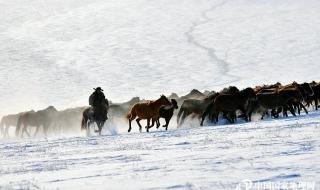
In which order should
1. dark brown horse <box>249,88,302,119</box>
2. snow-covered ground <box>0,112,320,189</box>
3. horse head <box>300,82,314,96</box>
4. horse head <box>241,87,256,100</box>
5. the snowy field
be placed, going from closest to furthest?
1. snow-covered ground <box>0,112,320,189</box>
2. the snowy field
3. horse head <box>241,87,256,100</box>
4. dark brown horse <box>249,88,302,119</box>
5. horse head <box>300,82,314,96</box>

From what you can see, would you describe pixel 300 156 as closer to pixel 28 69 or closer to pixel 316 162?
pixel 316 162

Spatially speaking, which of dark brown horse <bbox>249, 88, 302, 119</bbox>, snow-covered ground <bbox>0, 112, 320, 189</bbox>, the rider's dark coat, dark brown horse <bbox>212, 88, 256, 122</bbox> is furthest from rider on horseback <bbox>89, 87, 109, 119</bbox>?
snow-covered ground <bbox>0, 112, 320, 189</bbox>

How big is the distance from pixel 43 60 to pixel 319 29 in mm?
31820

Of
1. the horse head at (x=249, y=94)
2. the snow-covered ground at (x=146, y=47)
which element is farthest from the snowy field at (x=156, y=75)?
the horse head at (x=249, y=94)

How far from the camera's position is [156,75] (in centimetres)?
6800

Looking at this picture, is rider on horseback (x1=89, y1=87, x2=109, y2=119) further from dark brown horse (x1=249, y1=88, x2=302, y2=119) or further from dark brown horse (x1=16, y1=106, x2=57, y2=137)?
dark brown horse (x1=16, y1=106, x2=57, y2=137)

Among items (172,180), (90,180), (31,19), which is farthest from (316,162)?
(31,19)

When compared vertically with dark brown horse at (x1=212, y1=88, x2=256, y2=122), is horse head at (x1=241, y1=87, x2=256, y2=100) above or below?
above

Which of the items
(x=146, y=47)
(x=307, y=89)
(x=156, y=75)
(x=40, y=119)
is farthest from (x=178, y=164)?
(x=146, y=47)

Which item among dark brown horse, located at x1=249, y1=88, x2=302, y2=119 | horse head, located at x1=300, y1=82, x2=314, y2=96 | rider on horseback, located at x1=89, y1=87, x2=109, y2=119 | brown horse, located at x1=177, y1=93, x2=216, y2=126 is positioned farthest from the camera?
horse head, located at x1=300, y1=82, x2=314, y2=96

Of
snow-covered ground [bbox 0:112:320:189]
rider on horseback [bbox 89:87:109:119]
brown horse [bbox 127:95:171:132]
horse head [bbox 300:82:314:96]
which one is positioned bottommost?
Result: snow-covered ground [bbox 0:112:320:189]

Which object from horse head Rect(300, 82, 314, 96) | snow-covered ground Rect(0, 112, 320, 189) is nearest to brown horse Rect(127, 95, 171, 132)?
horse head Rect(300, 82, 314, 96)

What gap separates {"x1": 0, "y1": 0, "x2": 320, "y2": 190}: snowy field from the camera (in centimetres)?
959

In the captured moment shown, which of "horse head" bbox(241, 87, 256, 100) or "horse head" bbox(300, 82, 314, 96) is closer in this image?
"horse head" bbox(241, 87, 256, 100)
